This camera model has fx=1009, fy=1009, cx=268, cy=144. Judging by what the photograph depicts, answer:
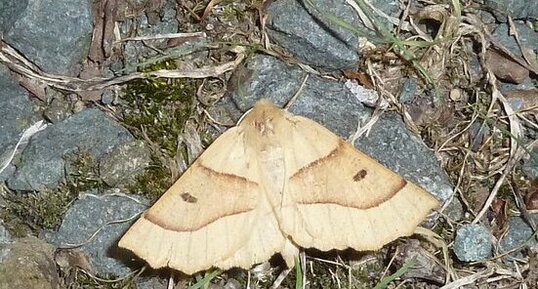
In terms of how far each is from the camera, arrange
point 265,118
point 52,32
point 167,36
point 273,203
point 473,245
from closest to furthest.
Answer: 1. point 273,203
2. point 265,118
3. point 473,245
4. point 52,32
5. point 167,36

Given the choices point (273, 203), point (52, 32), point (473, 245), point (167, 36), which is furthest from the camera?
point (167, 36)

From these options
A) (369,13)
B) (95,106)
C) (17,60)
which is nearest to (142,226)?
(95,106)

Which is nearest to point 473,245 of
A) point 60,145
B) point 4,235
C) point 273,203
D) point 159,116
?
point 273,203

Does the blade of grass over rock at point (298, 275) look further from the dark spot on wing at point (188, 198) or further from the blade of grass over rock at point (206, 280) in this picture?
the dark spot on wing at point (188, 198)

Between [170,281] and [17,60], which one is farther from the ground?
[17,60]

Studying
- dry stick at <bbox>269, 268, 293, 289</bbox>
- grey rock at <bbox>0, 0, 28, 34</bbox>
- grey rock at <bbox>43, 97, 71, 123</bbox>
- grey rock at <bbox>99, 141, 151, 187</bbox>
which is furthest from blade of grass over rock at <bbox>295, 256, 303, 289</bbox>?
grey rock at <bbox>0, 0, 28, 34</bbox>

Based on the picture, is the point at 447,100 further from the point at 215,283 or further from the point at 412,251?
the point at 215,283

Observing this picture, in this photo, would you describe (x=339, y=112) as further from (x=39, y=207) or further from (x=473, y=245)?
(x=39, y=207)
